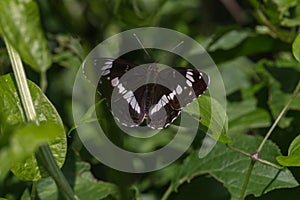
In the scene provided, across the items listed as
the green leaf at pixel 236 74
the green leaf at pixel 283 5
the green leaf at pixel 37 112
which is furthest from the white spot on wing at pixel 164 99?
the green leaf at pixel 236 74

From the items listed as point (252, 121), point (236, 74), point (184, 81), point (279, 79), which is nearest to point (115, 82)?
point (184, 81)

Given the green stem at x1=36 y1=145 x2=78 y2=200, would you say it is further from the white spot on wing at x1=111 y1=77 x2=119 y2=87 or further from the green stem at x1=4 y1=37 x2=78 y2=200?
the white spot on wing at x1=111 y1=77 x2=119 y2=87

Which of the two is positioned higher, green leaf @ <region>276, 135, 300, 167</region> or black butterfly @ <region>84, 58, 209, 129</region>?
black butterfly @ <region>84, 58, 209, 129</region>

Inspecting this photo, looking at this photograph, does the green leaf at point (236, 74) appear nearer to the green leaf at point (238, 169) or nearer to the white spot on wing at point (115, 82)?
the green leaf at point (238, 169)

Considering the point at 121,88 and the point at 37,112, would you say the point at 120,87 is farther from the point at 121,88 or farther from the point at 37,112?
the point at 37,112

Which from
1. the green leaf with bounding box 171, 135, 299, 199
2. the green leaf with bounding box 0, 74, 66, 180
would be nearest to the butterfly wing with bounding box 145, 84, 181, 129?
the green leaf with bounding box 0, 74, 66, 180

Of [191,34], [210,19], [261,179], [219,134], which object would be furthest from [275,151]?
[210,19]
